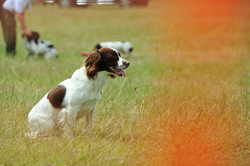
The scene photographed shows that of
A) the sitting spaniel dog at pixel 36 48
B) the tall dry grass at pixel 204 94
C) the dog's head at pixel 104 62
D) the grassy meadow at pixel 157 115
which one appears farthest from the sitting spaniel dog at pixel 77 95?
the sitting spaniel dog at pixel 36 48

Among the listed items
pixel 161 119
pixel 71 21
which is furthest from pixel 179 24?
pixel 161 119

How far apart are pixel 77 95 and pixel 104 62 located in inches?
16.5

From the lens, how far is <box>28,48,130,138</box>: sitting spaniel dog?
2979 millimetres

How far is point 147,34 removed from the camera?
16016 millimetres

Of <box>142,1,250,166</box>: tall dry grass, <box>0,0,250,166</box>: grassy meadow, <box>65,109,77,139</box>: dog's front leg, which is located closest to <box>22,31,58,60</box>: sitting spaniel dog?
<box>0,0,250,166</box>: grassy meadow

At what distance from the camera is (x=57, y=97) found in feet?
10.1

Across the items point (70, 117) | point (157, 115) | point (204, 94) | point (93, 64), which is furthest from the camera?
point (204, 94)

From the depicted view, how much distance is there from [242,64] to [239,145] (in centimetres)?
590

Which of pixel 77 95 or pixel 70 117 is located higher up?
pixel 77 95

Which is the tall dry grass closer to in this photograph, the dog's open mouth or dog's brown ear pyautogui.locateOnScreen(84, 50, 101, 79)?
the dog's open mouth

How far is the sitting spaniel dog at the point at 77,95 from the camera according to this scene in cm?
298

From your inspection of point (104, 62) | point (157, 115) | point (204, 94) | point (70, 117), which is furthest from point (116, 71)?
point (204, 94)

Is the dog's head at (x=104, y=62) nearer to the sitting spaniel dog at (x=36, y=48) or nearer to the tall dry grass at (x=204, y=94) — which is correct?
the tall dry grass at (x=204, y=94)

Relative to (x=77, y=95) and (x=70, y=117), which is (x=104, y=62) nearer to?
(x=77, y=95)
